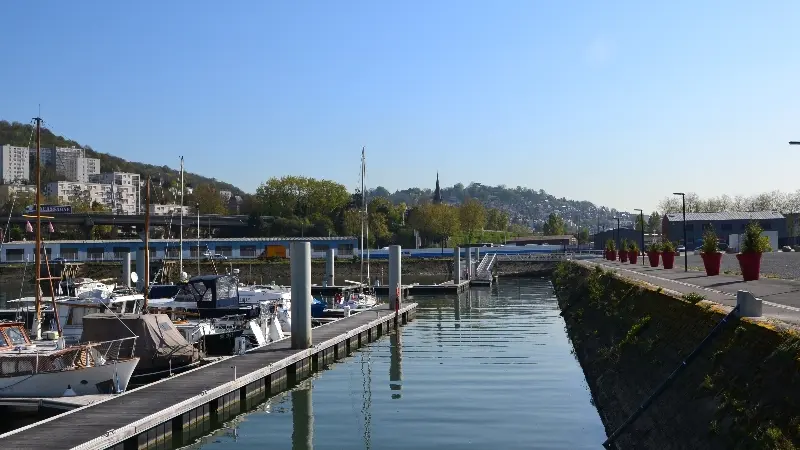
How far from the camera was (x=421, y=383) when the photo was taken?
3238 centimetres

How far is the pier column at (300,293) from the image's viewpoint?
33.0 metres

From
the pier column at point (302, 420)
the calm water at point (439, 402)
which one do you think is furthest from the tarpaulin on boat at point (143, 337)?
the pier column at point (302, 420)

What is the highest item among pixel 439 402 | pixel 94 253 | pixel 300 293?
pixel 94 253

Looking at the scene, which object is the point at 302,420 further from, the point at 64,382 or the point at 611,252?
the point at 611,252

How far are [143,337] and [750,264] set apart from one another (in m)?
23.5

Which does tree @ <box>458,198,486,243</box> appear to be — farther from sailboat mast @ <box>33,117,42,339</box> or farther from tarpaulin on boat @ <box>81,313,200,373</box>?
tarpaulin on boat @ <box>81,313,200,373</box>

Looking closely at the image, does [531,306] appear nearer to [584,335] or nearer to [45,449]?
[584,335]

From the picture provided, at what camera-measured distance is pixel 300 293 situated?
33469 millimetres

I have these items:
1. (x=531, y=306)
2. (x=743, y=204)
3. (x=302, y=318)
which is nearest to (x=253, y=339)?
(x=302, y=318)

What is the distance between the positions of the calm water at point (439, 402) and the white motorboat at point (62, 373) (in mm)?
4011

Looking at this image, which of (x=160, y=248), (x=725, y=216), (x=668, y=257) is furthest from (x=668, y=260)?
(x=725, y=216)

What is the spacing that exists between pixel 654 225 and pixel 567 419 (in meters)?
168

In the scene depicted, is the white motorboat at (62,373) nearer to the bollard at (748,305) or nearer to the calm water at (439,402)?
the calm water at (439,402)

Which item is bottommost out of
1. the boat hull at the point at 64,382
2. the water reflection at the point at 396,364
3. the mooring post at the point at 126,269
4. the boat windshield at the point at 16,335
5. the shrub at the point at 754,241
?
the water reflection at the point at 396,364
